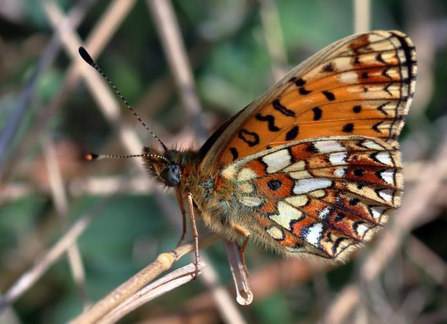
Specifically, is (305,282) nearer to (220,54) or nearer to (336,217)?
(336,217)

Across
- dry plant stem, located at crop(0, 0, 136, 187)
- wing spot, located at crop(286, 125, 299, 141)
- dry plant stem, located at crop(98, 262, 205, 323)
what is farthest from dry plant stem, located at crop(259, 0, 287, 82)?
dry plant stem, located at crop(98, 262, 205, 323)

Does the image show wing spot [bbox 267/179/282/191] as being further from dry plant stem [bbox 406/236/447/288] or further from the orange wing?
dry plant stem [bbox 406/236/447/288]

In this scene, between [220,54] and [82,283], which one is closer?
[82,283]

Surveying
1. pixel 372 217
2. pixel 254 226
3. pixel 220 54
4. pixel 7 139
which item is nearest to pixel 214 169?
pixel 254 226

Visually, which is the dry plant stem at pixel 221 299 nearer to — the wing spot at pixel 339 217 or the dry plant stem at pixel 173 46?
the wing spot at pixel 339 217

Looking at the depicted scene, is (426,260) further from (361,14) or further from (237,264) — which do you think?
(237,264)

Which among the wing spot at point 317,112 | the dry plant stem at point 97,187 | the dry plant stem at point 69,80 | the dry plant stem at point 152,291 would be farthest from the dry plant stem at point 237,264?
the dry plant stem at point 69,80
